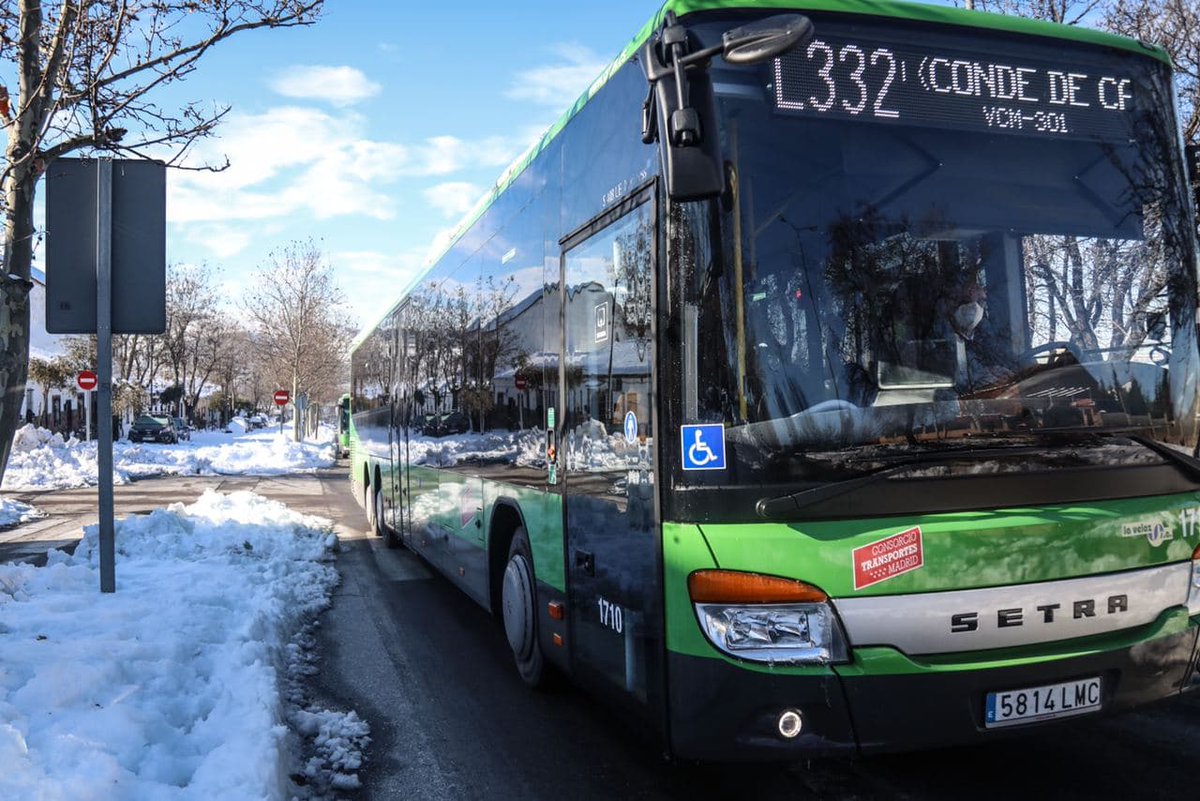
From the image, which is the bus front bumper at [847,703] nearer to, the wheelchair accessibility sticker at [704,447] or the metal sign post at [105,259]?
the wheelchair accessibility sticker at [704,447]

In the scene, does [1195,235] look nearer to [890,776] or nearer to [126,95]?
[890,776]

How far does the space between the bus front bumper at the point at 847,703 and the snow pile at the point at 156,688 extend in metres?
1.79

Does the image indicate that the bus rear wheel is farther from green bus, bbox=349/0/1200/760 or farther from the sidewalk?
the sidewalk

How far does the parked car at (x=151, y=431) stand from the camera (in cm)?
4809

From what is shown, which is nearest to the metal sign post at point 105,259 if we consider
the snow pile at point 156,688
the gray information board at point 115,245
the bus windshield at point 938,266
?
the gray information board at point 115,245

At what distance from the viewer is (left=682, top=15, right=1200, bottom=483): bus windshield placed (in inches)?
131

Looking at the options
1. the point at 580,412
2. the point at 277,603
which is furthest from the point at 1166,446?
the point at 277,603

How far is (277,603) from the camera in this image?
290 inches

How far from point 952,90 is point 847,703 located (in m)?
2.39

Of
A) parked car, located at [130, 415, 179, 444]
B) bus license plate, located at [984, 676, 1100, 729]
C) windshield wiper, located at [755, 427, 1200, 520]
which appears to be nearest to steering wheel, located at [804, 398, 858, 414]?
windshield wiper, located at [755, 427, 1200, 520]

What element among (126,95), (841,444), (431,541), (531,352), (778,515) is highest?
A: (126,95)

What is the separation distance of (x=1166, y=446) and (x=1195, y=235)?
101cm

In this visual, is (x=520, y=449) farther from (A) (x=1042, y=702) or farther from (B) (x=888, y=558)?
(A) (x=1042, y=702)

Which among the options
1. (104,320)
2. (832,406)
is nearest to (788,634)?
(832,406)
